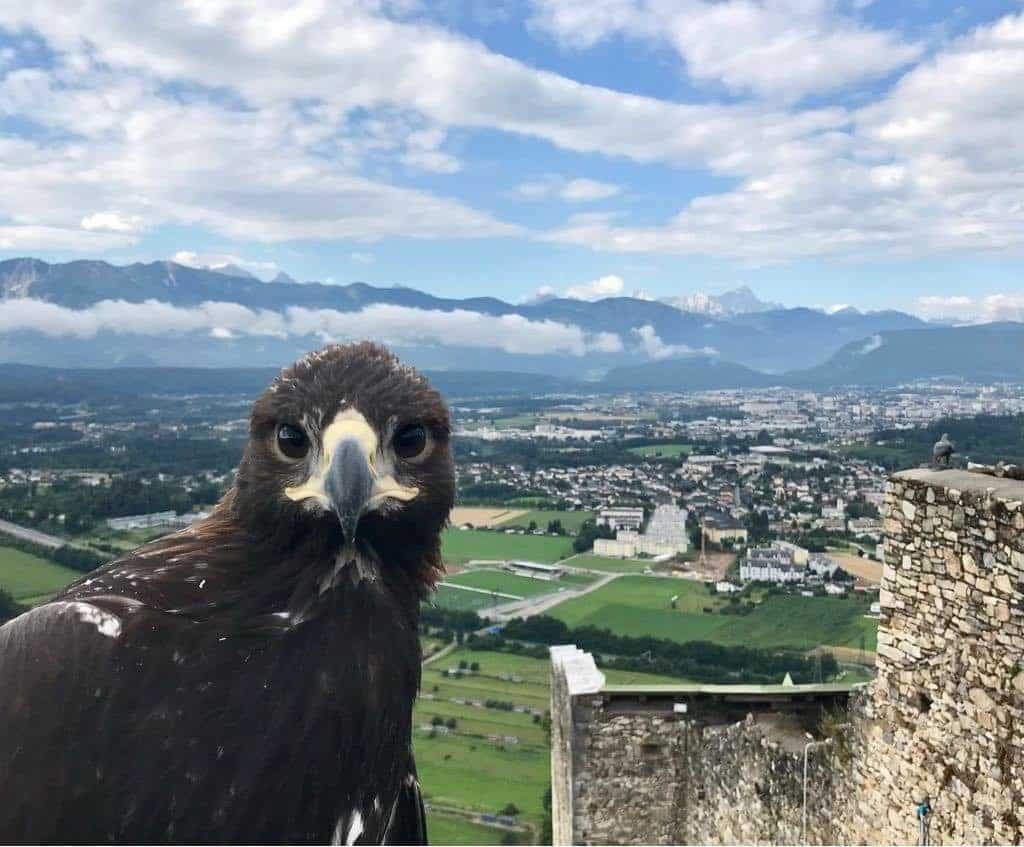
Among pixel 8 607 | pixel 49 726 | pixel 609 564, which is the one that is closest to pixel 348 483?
pixel 49 726

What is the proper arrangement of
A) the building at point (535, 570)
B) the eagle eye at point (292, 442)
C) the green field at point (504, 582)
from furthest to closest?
the building at point (535, 570) < the green field at point (504, 582) < the eagle eye at point (292, 442)

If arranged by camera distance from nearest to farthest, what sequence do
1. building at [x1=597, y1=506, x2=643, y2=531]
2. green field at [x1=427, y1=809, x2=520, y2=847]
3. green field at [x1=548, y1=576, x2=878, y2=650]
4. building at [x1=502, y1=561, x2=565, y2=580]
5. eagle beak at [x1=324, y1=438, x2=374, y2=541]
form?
eagle beak at [x1=324, y1=438, x2=374, y2=541], green field at [x1=427, y1=809, x2=520, y2=847], green field at [x1=548, y1=576, x2=878, y2=650], building at [x1=502, y1=561, x2=565, y2=580], building at [x1=597, y1=506, x2=643, y2=531]

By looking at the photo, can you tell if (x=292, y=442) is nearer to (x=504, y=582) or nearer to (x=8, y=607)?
(x=8, y=607)

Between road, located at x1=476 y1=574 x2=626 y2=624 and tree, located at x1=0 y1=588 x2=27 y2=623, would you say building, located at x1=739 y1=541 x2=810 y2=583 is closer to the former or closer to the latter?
road, located at x1=476 y1=574 x2=626 y2=624

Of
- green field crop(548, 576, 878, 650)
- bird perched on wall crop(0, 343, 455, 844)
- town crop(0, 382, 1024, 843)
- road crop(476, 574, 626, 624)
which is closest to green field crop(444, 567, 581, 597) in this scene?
town crop(0, 382, 1024, 843)

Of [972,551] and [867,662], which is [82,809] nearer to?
[972,551]

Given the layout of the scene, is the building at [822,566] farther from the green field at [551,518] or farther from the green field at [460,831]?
the green field at [460,831]

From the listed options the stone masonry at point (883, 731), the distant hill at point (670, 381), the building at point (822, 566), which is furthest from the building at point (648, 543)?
the distant hill at point (670, 381)
